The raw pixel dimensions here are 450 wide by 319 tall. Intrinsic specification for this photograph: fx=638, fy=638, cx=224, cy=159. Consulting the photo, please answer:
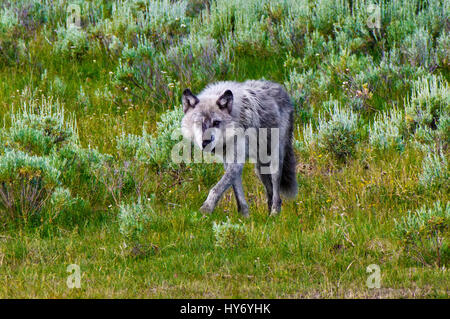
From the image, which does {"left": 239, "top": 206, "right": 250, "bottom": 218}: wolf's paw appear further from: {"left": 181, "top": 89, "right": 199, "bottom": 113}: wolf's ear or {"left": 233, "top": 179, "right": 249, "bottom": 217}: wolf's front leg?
{"left": 181, "top": 89, "right": 199, "bottom": 113}: wolf's ear

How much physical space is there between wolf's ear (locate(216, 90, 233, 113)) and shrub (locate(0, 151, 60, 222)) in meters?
2.12

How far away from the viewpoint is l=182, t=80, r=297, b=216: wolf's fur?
7500 millimetres

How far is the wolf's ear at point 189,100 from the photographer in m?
7.71

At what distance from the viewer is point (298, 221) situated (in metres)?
7.32

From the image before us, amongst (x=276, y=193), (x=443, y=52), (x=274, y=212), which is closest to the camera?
(x=274, y=212)

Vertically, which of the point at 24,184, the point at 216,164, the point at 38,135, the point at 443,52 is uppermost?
the point at 443,52

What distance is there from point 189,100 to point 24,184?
2.17 meters

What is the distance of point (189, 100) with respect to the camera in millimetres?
7777

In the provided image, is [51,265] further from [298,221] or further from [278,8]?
[278,8]

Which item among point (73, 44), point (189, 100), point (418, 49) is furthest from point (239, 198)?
point (73, 44)

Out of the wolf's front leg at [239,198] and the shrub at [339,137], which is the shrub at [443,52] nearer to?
→ the shrub at [339,137]

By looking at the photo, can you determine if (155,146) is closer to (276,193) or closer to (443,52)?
(276,193)

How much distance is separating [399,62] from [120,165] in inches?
231

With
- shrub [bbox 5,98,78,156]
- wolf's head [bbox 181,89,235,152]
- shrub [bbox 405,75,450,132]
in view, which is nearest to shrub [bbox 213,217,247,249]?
wolf's head [bbox 181,89,235,152]
